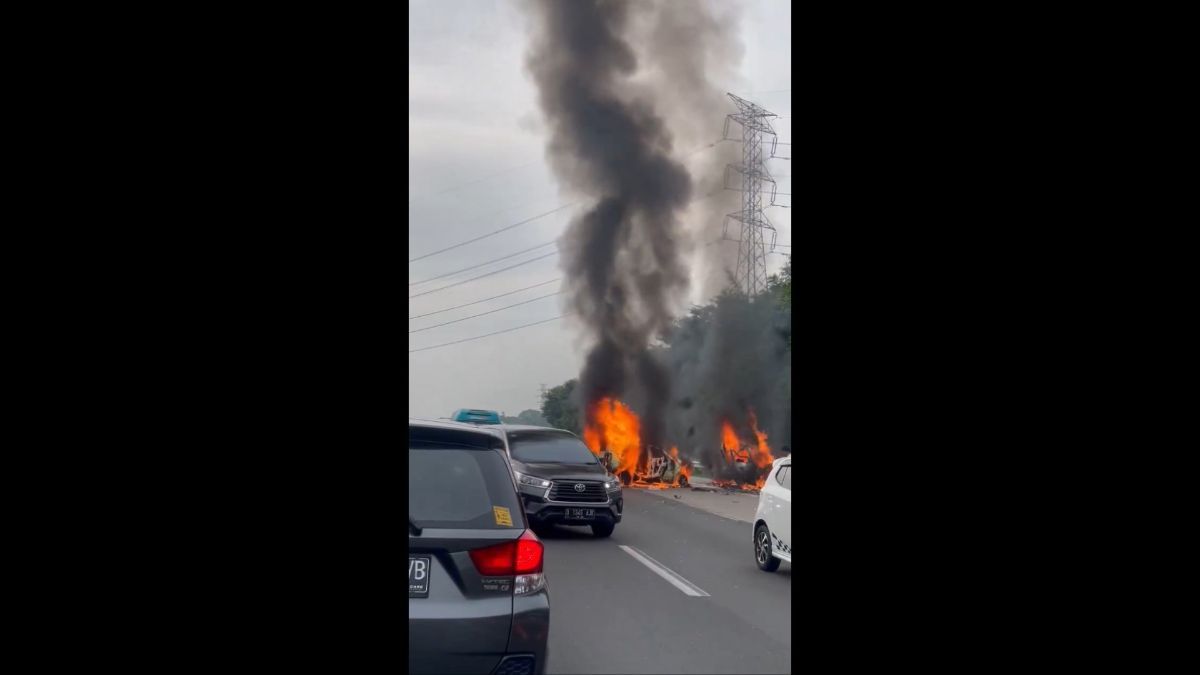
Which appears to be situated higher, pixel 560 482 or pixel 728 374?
pixel 728 374

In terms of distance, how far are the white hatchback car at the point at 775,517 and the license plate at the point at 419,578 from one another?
586 cm

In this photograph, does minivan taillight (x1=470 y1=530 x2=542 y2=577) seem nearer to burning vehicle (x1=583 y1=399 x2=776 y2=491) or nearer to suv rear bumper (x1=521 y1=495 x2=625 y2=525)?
suv rear bumper (x1=521 y1=495 x2=625 y2=525)

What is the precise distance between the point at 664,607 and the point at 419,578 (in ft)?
15.6

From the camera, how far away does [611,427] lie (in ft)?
109

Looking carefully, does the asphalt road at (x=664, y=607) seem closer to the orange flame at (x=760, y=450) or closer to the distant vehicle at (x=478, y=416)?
the distant vehicle at (x=478, y=416)

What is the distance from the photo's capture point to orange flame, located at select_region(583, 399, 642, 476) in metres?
32.9

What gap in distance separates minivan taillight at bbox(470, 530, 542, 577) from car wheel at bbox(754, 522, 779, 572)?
635cm

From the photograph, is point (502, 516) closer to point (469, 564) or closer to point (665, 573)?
point (469, 564)

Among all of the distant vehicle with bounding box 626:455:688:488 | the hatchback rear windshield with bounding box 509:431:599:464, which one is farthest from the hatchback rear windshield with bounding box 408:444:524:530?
the distant vehicle with bounding box 626:455:688:488

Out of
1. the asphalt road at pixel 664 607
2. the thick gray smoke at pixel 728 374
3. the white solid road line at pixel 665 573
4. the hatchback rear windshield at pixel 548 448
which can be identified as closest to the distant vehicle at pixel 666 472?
the thick gray smoke at pixel 728 374

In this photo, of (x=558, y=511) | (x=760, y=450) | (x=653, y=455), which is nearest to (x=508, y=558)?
(x=558, y=511)
